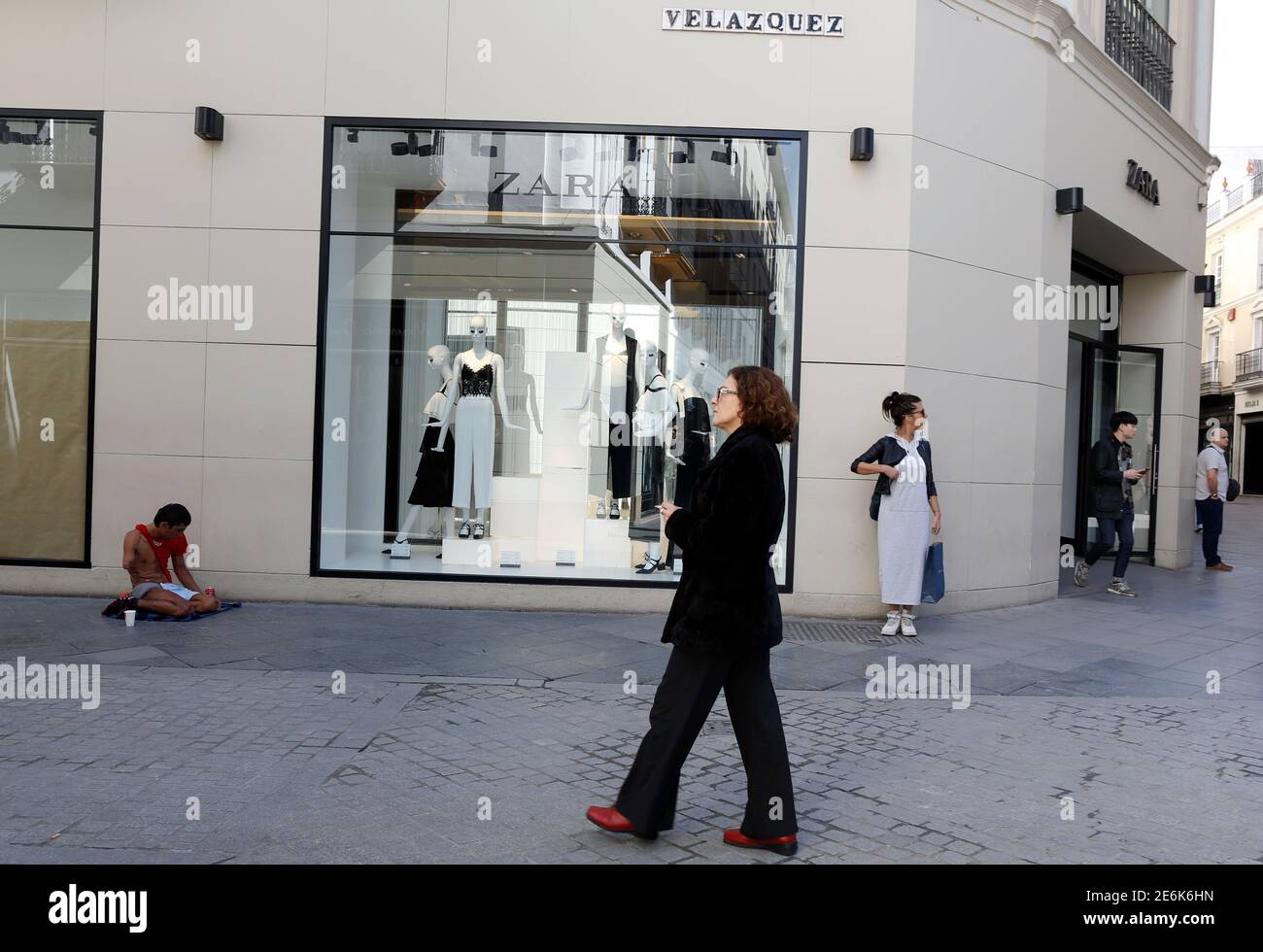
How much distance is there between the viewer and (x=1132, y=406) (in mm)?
14445

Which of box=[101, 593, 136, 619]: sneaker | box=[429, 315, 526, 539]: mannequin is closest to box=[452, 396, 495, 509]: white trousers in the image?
box=[429, 315, 526, 539]: mannequin

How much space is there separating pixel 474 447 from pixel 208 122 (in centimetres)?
374

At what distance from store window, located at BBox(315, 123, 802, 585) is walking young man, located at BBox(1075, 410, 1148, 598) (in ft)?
14.8

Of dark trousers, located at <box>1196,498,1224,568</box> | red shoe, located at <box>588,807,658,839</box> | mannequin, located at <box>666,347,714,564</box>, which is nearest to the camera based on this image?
red shoe, located at <box>588,807,658,839</box>

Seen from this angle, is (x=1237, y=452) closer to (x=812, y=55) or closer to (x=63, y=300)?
(x=812, y=55)

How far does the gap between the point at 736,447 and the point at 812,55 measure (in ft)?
21.2

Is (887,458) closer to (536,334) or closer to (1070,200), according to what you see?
(536,334)

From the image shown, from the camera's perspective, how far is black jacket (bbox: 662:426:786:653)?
375cm

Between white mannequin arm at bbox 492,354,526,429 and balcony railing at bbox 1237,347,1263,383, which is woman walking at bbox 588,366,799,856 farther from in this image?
balcony railing at bbox 1237,347,1263,383

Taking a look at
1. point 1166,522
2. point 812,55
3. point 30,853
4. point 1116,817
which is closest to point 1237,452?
point 1166,522

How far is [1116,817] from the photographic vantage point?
14.1ft

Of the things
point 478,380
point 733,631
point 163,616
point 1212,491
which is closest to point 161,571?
point 163,616

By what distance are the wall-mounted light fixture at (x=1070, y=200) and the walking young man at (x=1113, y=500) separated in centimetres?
259

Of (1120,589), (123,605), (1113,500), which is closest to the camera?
(123,605)
